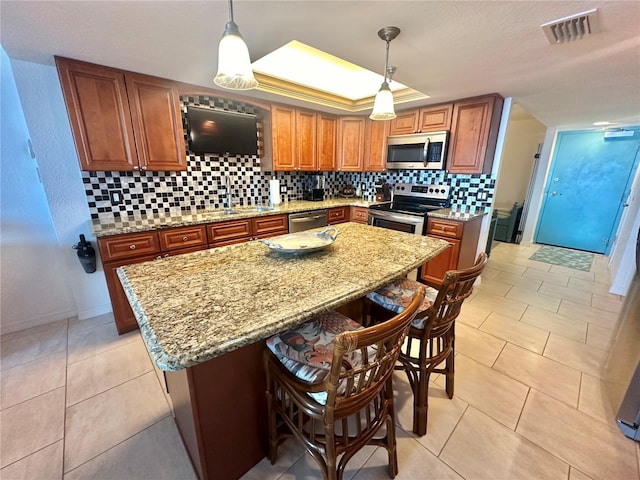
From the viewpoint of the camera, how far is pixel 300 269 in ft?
4.06

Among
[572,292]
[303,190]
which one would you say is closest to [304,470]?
[303,190]

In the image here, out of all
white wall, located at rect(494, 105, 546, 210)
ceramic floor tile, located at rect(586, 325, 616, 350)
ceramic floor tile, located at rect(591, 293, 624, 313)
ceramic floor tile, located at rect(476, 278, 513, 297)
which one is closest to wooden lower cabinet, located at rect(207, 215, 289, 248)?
ceramic floor tile, located at rect(476, 278, 513, 297)

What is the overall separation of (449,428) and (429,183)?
112 inches

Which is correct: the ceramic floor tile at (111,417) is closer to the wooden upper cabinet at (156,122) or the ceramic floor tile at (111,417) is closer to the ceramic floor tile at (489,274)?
the wooden upper cabinet at (156,122)

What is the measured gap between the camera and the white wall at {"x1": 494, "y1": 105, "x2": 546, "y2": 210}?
4.69 m

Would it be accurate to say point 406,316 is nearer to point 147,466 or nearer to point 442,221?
point 147,466

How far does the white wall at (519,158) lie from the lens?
4.69 meters

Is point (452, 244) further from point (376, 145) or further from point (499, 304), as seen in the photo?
point (376, 145)

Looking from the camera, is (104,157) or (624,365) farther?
(104,157)

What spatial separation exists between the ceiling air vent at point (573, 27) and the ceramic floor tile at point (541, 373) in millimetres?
2123

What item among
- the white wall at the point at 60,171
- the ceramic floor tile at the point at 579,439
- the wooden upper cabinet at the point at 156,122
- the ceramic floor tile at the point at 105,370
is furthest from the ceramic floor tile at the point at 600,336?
the white wall at the point at 60,171

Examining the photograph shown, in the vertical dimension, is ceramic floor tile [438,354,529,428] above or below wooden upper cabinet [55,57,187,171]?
below

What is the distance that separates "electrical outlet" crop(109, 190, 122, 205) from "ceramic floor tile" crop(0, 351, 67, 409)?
4.38 feet

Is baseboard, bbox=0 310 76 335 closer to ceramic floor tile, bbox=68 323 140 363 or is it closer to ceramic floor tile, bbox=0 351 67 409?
ceramic floor tile, bbox=68 323 140 363
